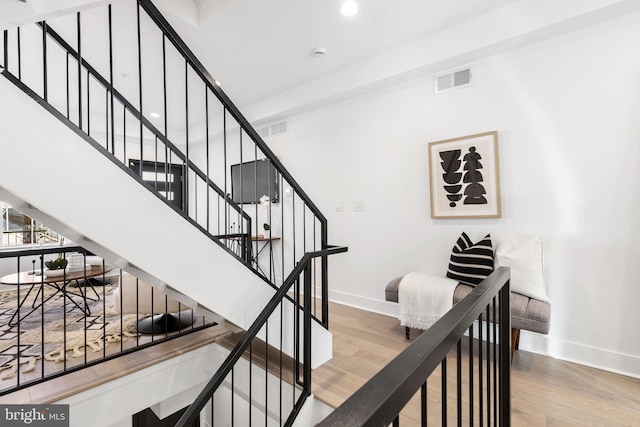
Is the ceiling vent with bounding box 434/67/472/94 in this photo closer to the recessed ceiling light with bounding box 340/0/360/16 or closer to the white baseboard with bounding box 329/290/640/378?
the recessed ceiling light with bounding box 340/0/360/16

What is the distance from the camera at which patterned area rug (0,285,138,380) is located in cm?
212

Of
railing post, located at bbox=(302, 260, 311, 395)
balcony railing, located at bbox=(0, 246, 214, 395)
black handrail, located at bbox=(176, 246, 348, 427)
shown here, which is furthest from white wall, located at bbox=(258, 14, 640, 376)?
balcony railing, located at bbox=(0, 246, 214, 395)

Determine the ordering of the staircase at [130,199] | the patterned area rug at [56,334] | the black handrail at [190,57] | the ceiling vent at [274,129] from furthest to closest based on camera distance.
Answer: the ceiling vent at [274,129] < the patterned area rug at [56,334] < the black handrail at [190,57] < the staircase at [130,199]

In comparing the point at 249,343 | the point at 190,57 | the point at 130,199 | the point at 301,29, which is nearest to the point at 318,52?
the point at 301,29

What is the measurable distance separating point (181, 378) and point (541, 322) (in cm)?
265

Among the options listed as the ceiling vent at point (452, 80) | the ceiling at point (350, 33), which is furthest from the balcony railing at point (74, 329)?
the ceiling vent at point (452, 80)

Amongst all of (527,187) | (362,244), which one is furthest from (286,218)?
(527,187)

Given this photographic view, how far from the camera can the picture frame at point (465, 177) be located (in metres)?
2.72

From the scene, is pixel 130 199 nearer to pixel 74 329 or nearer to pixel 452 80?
pixel 74 329

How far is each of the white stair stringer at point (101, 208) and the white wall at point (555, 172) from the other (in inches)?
81.1

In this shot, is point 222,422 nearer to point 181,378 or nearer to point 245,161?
point 181,378

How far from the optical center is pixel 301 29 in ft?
9.09

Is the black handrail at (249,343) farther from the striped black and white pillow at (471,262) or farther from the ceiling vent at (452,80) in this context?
the ceiling vent at (452,80)

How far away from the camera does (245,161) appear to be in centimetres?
510
